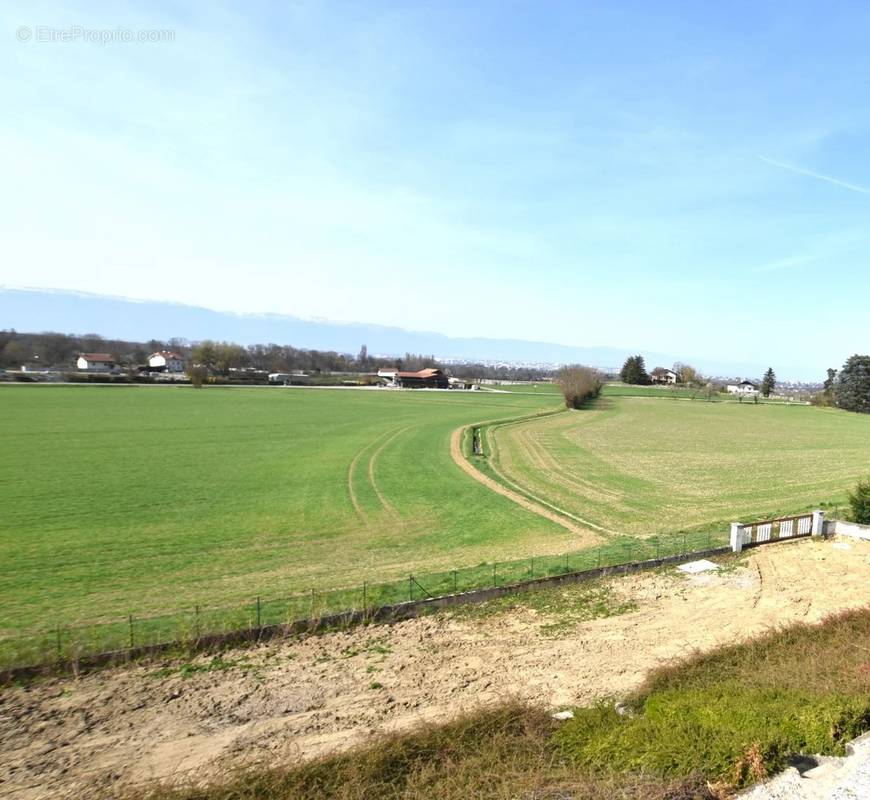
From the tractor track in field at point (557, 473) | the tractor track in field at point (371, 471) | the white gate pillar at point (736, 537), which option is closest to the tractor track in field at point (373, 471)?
the tractor track in field at point (371, 471)

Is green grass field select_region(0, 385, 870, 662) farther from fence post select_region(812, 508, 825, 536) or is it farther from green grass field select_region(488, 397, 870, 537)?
fence post select_region(812, 508, 825, 536)

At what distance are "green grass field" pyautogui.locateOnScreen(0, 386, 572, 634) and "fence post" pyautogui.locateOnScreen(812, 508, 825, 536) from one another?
38.0ft

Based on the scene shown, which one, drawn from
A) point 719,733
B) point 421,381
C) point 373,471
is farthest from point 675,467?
point 421,381

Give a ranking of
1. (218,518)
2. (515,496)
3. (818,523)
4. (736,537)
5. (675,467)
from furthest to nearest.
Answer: (675,467)
(515,496)
(218,518)
(818,523)
(736,537)

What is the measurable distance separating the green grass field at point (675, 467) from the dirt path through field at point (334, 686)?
10966 millimetres

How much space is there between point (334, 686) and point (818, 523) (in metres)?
23.7

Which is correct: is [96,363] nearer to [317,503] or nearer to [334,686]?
[317,503]

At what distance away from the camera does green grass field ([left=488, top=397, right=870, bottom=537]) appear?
105 feet

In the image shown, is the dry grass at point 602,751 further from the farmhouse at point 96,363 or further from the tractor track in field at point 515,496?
the farmhouse at point 96,363

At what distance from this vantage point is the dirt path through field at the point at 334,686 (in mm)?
10508

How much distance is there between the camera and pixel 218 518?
28.7 metres

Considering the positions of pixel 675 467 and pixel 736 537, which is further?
pixel 675 467

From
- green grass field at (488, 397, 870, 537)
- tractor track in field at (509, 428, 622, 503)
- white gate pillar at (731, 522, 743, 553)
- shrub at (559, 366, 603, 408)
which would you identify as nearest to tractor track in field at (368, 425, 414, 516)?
green grass field at (488, 397, 870, 537)

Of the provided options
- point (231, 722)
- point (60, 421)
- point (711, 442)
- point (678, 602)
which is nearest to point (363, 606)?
point (231, 722)
